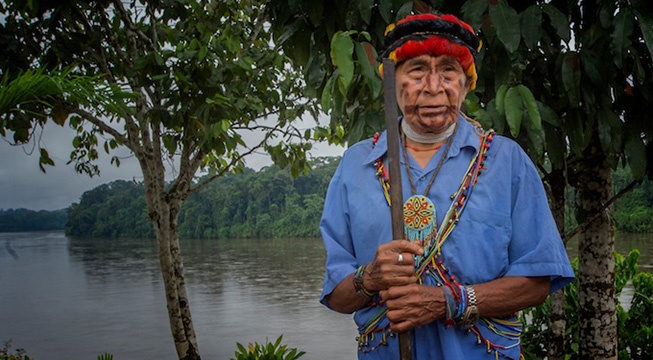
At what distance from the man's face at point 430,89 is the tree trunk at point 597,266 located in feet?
7.17

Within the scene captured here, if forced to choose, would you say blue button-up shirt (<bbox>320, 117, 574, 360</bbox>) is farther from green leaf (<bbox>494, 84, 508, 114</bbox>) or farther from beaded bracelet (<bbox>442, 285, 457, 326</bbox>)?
green leaf (<bbox>494, 84, 508, 114</bbox>)

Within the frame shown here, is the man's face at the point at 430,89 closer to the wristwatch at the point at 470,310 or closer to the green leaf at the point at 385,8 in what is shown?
the wristwatch at the point at 470,310

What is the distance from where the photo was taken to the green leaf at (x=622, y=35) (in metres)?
2.26

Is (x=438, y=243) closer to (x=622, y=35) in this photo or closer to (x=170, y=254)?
(x=622, y=35)

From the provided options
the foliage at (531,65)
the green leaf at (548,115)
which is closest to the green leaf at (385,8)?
the foliage at (531,65)

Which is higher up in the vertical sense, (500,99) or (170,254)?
(500,99)

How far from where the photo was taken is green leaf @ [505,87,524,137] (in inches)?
76.9

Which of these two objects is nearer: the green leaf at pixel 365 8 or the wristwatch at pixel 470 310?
the wristwatch at pixel 470 310

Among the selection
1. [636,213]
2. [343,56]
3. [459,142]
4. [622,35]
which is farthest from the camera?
[636,213]

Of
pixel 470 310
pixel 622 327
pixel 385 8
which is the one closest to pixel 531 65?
pixel 385 8

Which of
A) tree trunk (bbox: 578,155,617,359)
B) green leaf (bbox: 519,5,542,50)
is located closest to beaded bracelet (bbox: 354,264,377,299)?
green leaf (bbox: 519,5,542,50)

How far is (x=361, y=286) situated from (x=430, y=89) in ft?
1.42

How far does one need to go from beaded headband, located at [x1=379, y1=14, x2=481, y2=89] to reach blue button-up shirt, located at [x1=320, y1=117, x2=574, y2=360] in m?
0.19

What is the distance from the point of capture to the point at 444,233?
145cm
